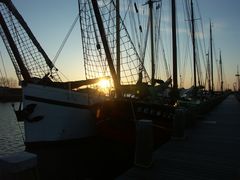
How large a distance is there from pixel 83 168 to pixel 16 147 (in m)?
7.45

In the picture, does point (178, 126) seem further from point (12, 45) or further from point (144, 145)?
point (12, 45)

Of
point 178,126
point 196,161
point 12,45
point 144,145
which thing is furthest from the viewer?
point 12,45

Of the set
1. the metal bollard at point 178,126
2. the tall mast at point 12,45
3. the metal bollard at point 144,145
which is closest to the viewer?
the metal bollard at point 144,145

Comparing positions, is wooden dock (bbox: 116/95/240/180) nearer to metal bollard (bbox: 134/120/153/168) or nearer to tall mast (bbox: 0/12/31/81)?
metal bollard (bbox: 134/120/153/168)

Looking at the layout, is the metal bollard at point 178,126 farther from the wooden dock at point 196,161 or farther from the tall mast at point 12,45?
the tall mast at point 12,45

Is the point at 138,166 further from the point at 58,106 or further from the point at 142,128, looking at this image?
the point at 58,106

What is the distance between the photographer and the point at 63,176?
10.2 metres

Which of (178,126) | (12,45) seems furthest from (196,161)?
(12,45)

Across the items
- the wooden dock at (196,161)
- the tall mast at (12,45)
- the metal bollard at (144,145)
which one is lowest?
the wooden dock at (196,161)

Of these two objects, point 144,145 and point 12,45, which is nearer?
point 144,145

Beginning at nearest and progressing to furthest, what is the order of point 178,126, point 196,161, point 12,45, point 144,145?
point 144,145 → point 196,161 → point 178,126 → point 12,45

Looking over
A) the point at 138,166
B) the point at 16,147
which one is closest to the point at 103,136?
the point at 138,166

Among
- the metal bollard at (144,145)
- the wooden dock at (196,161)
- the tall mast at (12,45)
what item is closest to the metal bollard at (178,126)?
the wooden dock at (196,161)

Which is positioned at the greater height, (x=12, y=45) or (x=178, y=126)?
(x=12, y=45)
